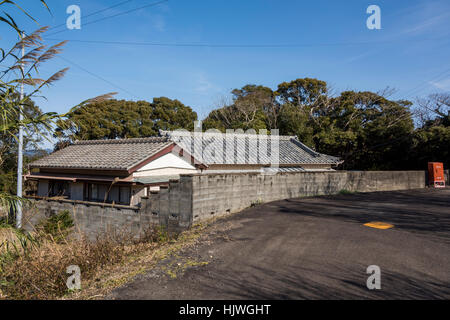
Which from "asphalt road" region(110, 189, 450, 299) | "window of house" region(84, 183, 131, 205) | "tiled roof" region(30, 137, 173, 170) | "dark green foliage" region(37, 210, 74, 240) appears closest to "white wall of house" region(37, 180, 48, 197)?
"tiled roof" region(30, 137, 173, 170)

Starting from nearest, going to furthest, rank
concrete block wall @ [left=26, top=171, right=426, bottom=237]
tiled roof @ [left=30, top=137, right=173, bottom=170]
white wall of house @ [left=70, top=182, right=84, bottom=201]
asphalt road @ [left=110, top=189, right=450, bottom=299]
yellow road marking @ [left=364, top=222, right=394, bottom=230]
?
asphalt road @ [left=110, top=189, right=450, bottom=299], yellow road marking @ [left=364, top=222, right=394, bottom=230], concrete block wall @ [left=26, top=171, right=426, bottom=237], tiled roof @ [left=30, top=137, right=173, bottom=170], white wall of house @ [left=70, top=182, right=84, bottom=201]

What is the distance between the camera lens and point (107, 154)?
15.7 m

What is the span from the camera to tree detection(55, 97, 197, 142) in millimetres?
29375

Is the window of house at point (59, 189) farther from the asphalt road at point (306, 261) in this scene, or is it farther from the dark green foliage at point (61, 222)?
the asphalt road at point (306, 261)

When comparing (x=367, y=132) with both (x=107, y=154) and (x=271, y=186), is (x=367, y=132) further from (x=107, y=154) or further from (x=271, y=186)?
(x=107, y=154)

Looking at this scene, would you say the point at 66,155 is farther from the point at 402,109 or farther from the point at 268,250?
the point at 402,109

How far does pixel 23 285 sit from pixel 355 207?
11273 millimetres

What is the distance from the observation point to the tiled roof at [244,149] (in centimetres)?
1911

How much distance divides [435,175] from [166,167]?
2033 cm

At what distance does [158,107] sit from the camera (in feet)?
115

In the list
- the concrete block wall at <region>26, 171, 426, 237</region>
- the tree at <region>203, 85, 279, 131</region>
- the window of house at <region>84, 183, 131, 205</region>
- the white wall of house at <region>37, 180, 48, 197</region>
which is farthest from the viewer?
the tree at <region>203, 85, 279, 131</region>

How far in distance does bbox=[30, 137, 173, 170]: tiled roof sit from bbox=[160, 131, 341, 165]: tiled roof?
2.67 m

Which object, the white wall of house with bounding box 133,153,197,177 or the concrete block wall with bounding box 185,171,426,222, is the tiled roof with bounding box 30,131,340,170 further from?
the concrete block wall with bounding box 185,171,426,222

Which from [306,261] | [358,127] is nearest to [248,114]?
[358,127]
